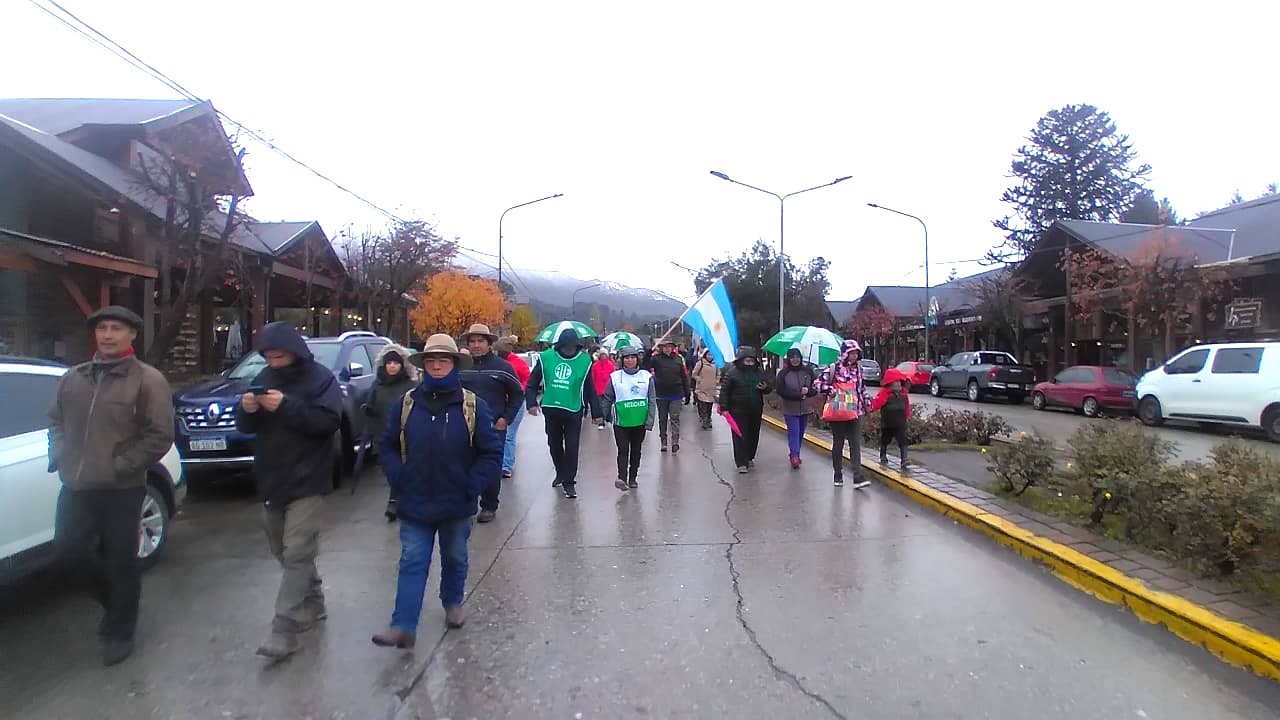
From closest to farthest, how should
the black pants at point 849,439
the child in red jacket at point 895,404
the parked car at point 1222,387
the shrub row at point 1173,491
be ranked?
the shrub row at point 1173,491 < the black pants at point 849,439 < the child in red jacket at point 895,404 < the parked car at point 1222,387

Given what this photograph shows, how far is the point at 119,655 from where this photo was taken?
402 centimetres

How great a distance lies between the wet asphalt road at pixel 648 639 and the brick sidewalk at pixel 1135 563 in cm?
38

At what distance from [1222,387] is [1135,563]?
12.5 m

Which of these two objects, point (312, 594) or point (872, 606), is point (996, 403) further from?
point (312, 594)

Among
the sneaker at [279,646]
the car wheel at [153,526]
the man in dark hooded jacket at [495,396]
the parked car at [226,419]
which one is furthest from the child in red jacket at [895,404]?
the car wheel at [153,526]

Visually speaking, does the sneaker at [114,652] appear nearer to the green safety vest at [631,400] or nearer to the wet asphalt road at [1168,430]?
the green safety vest at [631,400]

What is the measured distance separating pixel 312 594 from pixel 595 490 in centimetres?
447

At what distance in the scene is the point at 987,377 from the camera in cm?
2520

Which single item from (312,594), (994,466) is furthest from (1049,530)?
(312,594)

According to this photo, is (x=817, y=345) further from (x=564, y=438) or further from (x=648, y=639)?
(x=648, y=639)

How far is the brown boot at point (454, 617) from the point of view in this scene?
4484 mm

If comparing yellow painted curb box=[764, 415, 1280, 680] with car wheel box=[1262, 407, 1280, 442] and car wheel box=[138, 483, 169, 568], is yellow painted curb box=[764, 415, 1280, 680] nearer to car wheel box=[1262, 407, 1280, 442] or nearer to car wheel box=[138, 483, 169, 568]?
car wheel box=[138, 483, 169, 568]

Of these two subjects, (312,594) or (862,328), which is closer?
(312,594)

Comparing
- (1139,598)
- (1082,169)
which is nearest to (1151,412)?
(1139,598)
